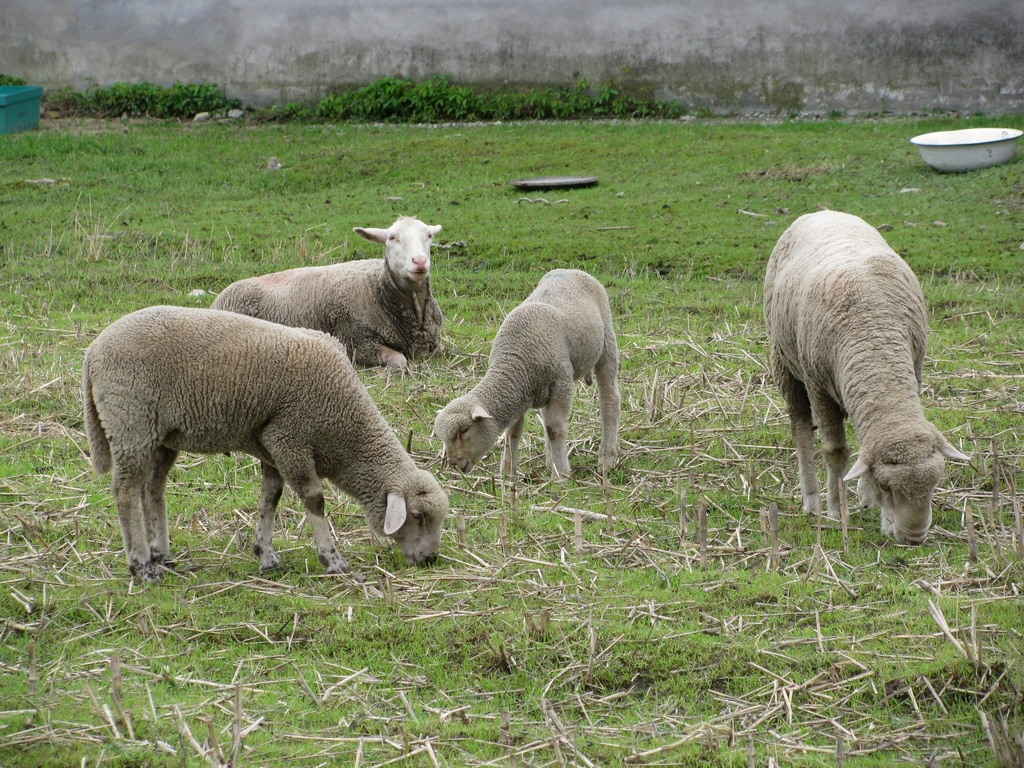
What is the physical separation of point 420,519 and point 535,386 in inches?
57.7

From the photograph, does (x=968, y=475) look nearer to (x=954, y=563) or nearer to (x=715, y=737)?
(x=954, y=563)

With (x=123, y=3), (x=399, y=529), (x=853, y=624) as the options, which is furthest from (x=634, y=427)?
(x=123, y=3)

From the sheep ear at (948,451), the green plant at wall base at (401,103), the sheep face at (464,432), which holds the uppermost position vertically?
the green plant at wall base at (401,103)

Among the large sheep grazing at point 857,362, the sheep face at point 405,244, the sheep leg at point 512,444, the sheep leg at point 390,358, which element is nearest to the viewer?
the large sheep grazing at point 857,362

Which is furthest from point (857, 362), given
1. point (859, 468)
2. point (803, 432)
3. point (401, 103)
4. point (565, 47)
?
point (401, 103)

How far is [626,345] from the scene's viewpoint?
8711 mm

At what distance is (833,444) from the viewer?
600 cm

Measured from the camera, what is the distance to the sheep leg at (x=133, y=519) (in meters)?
5.09

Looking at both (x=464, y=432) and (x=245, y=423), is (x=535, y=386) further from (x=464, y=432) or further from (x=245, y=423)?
(x=245, y=423)

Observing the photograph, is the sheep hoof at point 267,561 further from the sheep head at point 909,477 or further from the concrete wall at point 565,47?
the concrete wall at point 565,47

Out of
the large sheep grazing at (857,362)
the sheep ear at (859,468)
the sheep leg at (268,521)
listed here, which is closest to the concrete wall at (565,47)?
the large sheep grazing at (857,362)

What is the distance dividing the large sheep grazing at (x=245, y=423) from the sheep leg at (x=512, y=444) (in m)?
1.37

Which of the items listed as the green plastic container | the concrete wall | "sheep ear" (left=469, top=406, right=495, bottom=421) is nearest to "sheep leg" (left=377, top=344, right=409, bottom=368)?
"sheep ear" (left=469, top=406, right=495, bottom=421)

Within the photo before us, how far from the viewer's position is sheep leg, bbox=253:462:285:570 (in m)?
5.37
